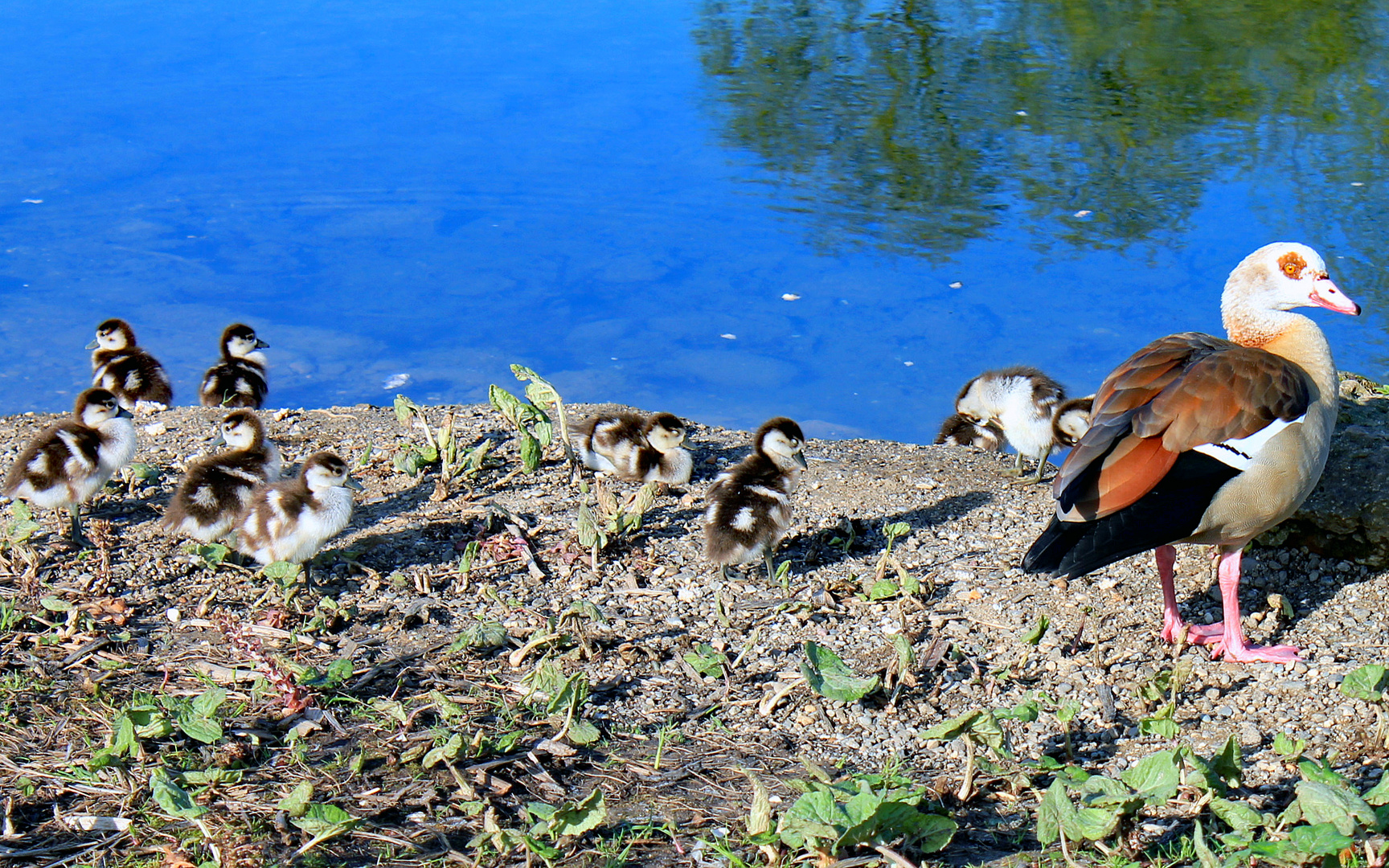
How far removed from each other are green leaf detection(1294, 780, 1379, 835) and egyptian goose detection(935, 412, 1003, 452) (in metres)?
3.88

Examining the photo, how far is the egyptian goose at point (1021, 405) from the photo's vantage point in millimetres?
6008

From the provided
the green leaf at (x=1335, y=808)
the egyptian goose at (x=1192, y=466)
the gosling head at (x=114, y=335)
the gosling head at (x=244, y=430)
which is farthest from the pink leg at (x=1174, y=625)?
the gosling head at (x=114, y=335)

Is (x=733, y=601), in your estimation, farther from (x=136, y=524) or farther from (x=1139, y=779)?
(x=136, y=524)

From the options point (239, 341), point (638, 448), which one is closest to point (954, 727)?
point (638, 448)

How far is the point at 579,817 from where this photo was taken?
3.05 metres

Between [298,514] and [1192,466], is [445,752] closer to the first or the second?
[298,514]

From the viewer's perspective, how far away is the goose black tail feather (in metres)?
3.90

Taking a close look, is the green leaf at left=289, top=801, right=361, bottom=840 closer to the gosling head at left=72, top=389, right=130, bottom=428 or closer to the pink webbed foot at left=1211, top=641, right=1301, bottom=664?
the pink webbed foot at left=1211, top=641, right=1301, bottom=664

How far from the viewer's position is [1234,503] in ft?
13.4

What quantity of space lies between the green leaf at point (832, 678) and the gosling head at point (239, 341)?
4880 mm

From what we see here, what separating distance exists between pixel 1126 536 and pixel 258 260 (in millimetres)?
7531

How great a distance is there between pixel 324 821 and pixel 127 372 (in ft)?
16.4

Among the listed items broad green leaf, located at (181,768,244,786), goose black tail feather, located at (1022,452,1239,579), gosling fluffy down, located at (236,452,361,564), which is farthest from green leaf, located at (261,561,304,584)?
goose black tail feather, located at (1022,452,1239,579)

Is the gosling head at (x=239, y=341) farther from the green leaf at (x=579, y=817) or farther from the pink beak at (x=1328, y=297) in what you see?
the pink beak at (x=1328, y=297)
